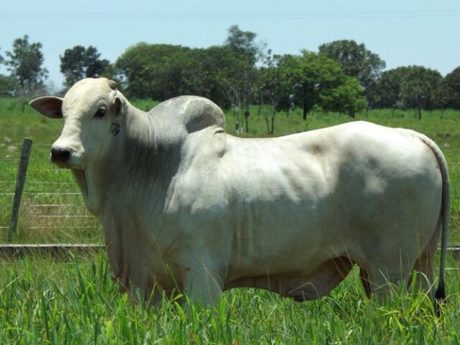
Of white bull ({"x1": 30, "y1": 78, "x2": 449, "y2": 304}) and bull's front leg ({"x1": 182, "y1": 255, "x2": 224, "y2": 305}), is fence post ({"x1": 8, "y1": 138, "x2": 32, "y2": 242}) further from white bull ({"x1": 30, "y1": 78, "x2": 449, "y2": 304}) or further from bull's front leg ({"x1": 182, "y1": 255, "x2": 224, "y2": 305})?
bull's front leg ({"x1": 182, "y1": 255, "x2": 224, "y2": 305})

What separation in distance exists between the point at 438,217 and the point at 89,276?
1908mm

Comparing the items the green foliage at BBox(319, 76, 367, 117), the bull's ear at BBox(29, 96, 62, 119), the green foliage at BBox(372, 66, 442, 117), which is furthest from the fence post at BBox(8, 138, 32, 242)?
the green foliage at BBox(372, 66, 442, 117)

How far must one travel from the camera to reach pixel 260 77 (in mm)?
42656

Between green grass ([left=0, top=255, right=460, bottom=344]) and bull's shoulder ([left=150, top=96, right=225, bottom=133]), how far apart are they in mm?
879

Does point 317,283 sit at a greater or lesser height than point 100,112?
lesser

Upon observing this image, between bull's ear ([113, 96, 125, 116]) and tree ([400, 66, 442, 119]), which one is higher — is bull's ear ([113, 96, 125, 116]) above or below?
above

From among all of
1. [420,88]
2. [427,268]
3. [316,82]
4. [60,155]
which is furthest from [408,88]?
[60,155]

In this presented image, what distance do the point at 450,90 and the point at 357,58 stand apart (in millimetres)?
12800

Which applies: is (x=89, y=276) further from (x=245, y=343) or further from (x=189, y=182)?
(x=245, y=343)

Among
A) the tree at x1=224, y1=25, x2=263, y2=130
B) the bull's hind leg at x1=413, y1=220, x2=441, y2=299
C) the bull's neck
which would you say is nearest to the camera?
the bull's neck

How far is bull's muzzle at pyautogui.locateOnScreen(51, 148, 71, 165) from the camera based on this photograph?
14.5 ft

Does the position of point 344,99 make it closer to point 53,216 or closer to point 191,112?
point 53,216

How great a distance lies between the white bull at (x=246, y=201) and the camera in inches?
184

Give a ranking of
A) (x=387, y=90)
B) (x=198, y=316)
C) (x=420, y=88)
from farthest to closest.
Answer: (x=387, y=90), (x=420, y=88), (x=198, y=316)
